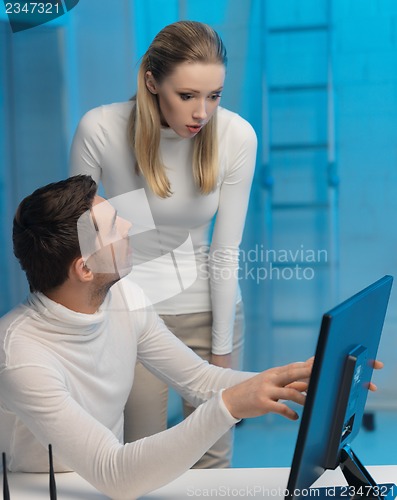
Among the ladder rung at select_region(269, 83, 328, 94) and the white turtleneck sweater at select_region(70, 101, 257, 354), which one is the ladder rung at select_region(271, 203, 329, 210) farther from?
the white turtleneck sweater at select_region(70, 101, 257, 354)

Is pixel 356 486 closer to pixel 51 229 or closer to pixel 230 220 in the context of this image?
pixel 51 229

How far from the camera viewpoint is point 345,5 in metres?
3.06

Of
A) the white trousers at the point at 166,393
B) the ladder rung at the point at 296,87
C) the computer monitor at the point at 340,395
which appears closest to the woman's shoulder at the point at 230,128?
the white trousers at the point at 166,393

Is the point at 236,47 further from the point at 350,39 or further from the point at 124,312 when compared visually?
the point at 124,312

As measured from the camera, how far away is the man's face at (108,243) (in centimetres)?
159

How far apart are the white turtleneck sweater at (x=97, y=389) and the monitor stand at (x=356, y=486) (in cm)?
20

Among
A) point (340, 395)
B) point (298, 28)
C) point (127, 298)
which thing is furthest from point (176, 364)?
point (298, 28)

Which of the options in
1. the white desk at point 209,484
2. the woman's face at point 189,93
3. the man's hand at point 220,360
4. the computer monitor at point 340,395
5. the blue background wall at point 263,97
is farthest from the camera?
the blue background wall at point 263,97

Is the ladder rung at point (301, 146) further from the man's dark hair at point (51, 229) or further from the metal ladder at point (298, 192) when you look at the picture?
the man's dark hair at point (51, 229)

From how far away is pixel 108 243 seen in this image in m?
1.62

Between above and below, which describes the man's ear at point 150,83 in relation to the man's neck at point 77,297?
above

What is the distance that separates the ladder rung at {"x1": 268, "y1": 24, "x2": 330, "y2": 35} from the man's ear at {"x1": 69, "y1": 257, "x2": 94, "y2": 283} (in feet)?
5.82

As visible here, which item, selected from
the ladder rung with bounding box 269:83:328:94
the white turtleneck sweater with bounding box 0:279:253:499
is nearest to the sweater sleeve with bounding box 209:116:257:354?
the white turtleneck sweater with bounding box 0:279:253:499

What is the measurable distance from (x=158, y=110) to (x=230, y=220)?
34cm
